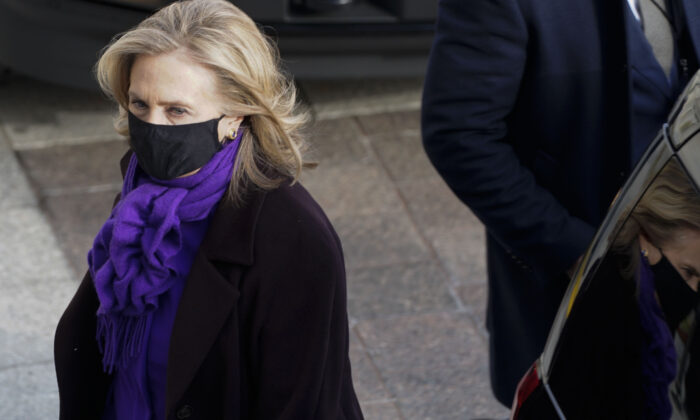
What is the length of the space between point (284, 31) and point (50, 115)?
1.39m

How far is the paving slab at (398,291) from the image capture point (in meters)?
4.35

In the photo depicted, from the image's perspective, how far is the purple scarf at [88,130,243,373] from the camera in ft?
7.40

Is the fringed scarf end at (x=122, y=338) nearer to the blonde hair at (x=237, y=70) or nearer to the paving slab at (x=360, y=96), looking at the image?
the blonde hair at (x=237, y=70)

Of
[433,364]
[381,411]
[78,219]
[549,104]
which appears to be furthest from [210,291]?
[78,219]

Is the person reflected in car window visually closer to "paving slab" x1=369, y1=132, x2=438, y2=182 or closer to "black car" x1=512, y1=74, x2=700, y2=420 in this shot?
"black car" x1=512, y1=74, x2=700, y2=420

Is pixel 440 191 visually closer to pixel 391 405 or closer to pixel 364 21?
pixel 364 21

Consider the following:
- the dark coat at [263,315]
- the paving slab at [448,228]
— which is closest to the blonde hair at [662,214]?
the dark coat at [263,315]

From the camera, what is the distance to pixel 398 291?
14.6ft

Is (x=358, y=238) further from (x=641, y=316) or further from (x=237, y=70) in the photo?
(x=641, y=316)

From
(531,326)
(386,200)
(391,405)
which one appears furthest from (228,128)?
(386,200)

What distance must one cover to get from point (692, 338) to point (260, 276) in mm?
862

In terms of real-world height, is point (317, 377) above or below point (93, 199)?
above

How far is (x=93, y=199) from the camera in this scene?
4902 millimetres

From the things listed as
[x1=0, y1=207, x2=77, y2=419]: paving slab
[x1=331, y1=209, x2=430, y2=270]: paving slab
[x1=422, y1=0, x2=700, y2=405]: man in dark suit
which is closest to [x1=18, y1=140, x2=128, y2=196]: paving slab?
[x1=0, y1=207, x2=77, y2=419]: paving slab
